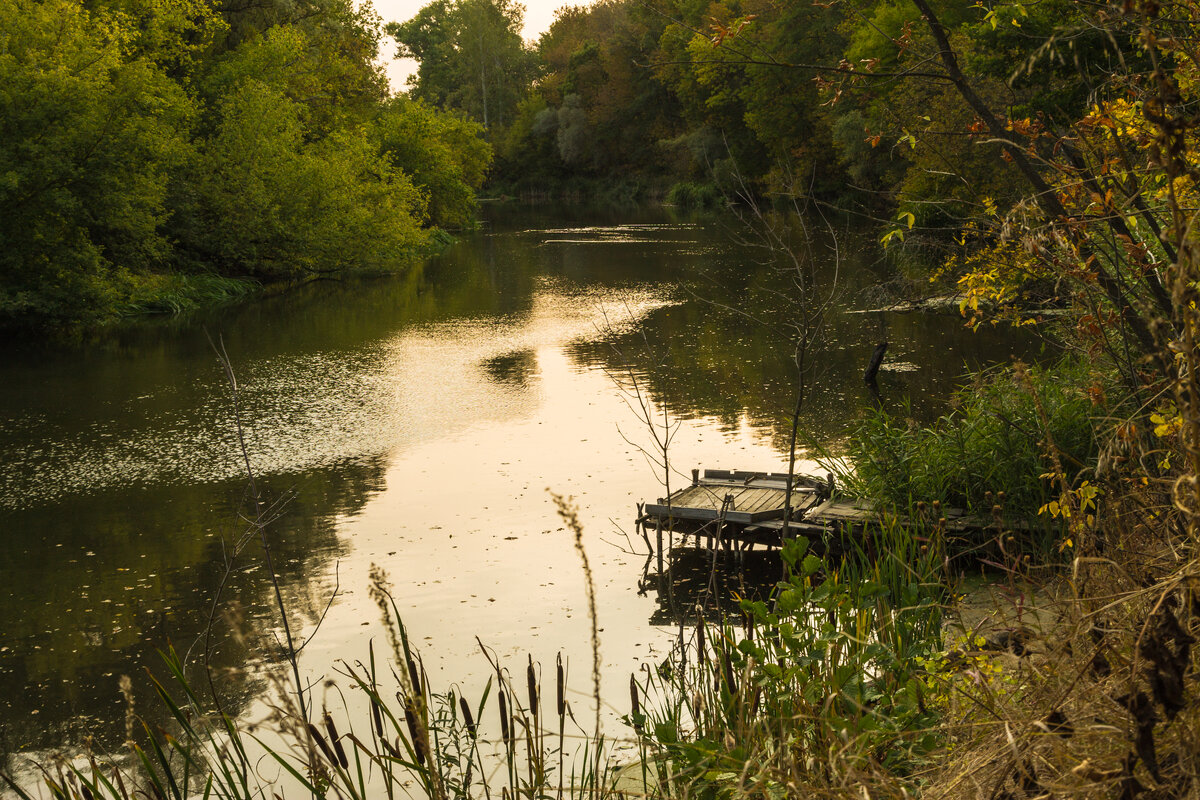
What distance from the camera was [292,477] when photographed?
10.8 meters

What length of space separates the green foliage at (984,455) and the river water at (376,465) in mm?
1019

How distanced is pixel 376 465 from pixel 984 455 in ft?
20.5

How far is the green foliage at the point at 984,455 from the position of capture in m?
7.20

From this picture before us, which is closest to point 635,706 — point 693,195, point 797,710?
point 797,710

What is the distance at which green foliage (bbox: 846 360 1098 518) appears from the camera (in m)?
7.20

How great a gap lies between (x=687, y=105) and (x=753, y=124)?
10982 millimetres

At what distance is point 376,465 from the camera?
37.0ft

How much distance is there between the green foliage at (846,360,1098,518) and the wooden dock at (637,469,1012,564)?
19cm

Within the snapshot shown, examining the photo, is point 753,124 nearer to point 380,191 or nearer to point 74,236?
point 380,191

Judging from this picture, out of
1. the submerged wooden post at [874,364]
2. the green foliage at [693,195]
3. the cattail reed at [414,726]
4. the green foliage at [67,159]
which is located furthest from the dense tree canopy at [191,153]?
the cattail reed at [414,726]

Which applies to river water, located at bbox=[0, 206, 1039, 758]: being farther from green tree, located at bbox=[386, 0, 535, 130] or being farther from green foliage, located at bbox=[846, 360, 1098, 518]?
green tree, located at bbox=[386, 0, 535, 130]

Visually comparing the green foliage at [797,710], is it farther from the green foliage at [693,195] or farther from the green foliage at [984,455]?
the green foliage at [693,195]

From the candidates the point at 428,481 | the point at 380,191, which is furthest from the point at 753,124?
the point at 428,481

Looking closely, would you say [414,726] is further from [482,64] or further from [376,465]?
[482,64]
